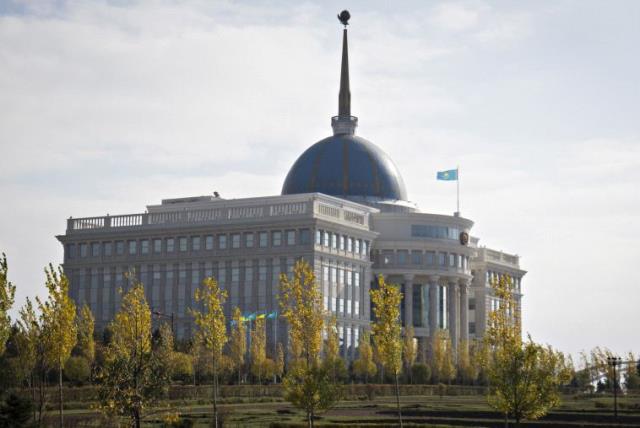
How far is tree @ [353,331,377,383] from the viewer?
5335 inches

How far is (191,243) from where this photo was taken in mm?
151375

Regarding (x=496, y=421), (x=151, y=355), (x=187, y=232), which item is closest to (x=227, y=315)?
(x=187, y=232)

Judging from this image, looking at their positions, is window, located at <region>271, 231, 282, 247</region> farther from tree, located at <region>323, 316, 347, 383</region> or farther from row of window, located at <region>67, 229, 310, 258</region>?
tree, located at <region>323, 316, 347, 383</region>

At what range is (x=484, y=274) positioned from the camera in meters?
182

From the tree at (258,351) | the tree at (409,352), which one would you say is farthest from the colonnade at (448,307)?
the tree at (258,351)

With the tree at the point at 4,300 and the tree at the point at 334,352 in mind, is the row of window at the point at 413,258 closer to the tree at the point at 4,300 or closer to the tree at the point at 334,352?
the tree at the point at 334,352

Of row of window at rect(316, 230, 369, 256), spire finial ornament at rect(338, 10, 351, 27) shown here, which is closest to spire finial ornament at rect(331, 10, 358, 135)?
spire finial ornament at rect(338, 10, 351, 27)

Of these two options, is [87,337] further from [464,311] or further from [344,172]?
[464,311]

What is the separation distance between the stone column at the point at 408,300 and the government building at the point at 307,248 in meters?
0.17

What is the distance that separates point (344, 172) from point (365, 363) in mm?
37635

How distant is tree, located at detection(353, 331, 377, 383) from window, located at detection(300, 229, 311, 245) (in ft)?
44.8

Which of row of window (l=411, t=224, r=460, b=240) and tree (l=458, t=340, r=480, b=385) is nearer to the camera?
tree (l=458, t=340, r=480, b=385)

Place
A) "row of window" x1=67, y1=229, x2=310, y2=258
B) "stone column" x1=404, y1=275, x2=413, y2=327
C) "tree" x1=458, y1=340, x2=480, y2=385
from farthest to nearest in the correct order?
"stone column" x1=404, y1=275, x2=413, y2=327
"tree" x1=458, y1=340, x2=480, y2=385
"row of window" x1=67, y1=229, x2=310, y2=258

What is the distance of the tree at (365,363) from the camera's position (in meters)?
136
